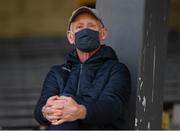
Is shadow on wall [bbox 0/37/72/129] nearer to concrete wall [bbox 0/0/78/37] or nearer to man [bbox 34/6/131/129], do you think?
concrete wall [bbox 0/0/78/37]

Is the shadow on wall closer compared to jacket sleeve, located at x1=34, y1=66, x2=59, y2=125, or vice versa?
jacket sleeve, located at x1=34, y1=66, x2=59, y2=125

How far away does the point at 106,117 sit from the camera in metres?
3.49

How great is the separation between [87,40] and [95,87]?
0.27 meters

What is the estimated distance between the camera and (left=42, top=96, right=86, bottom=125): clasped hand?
3406mm

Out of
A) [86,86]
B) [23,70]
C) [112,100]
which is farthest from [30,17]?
[112,100]

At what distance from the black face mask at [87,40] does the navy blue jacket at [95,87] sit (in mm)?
68

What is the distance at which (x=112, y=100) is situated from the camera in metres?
3.53

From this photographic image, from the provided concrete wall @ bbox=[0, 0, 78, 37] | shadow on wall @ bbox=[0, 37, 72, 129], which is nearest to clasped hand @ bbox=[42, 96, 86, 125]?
shadow on wall @ bbox=[0, 37, 72, 129]

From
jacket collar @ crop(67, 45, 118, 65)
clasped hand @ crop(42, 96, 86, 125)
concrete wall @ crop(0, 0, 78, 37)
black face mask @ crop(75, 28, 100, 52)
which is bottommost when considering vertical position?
concrete wall @ crop(0, 0, 78, 37)

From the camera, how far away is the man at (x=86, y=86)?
136 inches

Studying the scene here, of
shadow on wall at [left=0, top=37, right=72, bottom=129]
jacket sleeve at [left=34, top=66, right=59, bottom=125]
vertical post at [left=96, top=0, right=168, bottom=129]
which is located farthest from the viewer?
shadow on wall at [left=0, top=37, right=72, bottom=129]

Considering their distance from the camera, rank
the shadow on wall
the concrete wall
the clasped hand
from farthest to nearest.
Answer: the concrete wall < the shadow on wall < the clasped hand

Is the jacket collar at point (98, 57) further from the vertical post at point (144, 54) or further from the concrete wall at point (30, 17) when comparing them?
the concrete wall at point (30, 17)

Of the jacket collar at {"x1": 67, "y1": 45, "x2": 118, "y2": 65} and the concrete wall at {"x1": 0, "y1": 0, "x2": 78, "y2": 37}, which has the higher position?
the jacket collar at {"x1": 67, "y1": 45, "x2": 118, "y2": 65}
